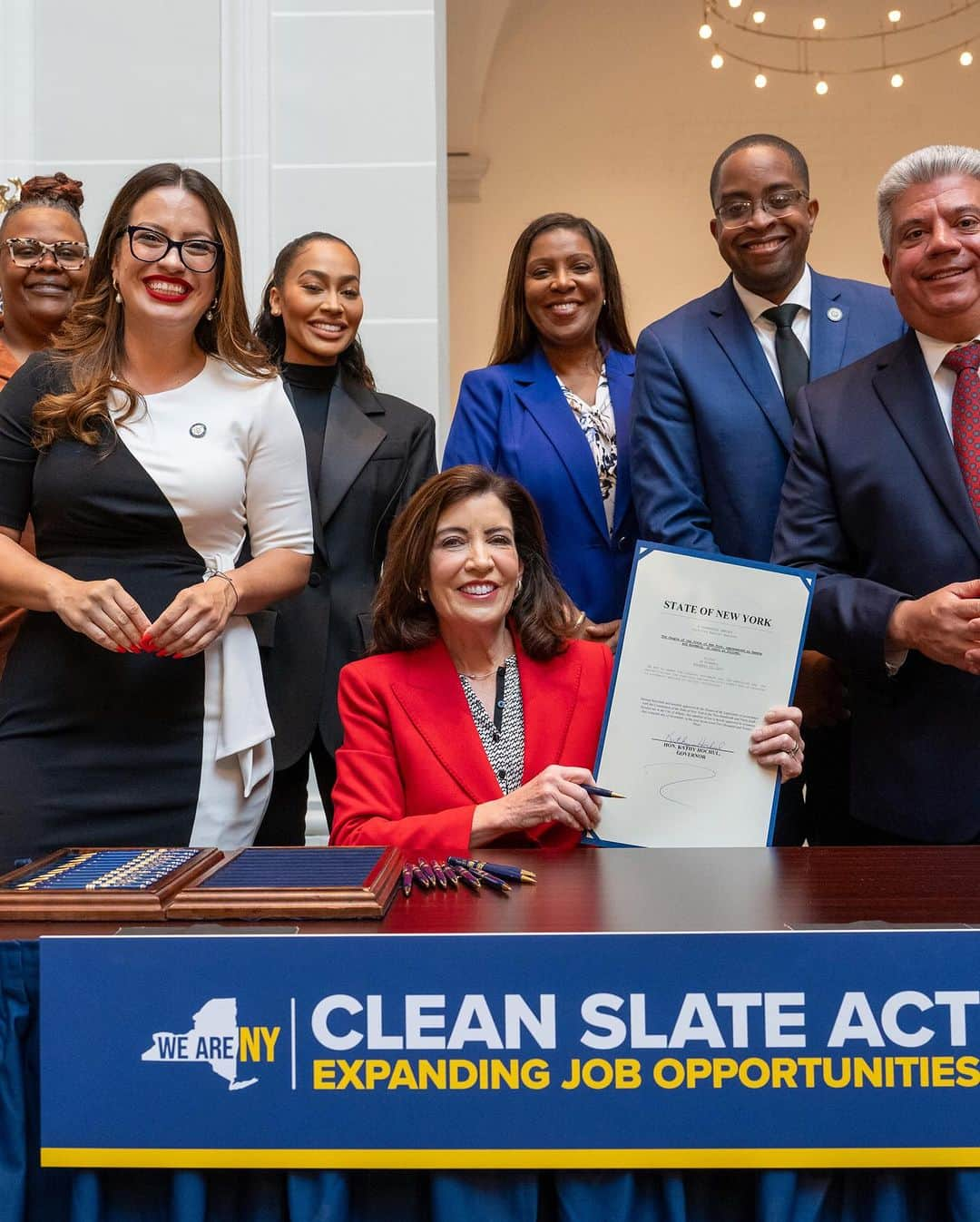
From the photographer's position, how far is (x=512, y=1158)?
1386mm

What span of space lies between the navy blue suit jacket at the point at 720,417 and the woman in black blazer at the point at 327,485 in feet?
2.11

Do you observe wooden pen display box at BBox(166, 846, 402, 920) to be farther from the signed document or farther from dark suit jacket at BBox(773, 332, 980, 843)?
dark suit jacket at BBox(773, 332, 980, 843)

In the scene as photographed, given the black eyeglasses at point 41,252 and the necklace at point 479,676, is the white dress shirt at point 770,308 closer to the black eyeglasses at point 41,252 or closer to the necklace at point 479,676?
the necklace at point 479,676

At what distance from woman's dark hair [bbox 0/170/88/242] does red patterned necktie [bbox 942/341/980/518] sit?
2.12m

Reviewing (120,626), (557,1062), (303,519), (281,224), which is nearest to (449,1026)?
(557,1062)

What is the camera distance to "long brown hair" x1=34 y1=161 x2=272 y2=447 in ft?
7.80

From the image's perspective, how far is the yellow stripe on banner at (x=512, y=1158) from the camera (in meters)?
1.38

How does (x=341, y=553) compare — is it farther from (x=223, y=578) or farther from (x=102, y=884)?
(x=102, y=884)

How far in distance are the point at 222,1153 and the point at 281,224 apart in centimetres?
345

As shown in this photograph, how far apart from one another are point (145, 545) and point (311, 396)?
40.0 inches

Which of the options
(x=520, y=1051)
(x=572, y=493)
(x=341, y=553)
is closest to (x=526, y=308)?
(x=572, y=493)

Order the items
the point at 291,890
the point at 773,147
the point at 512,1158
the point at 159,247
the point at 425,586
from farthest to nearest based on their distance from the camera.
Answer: the point at 773,147
the point at 425,586
the point at 159,247
the point at 291,890
the point at 512,1158

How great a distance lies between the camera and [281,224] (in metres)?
4.30

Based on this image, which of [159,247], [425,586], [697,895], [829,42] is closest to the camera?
[697,895]
